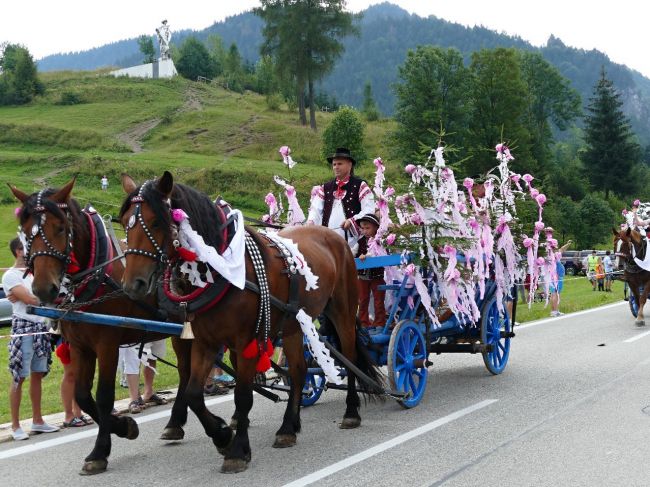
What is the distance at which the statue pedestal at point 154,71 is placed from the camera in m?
99.4

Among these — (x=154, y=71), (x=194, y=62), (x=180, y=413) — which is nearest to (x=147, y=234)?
(x=180, y=413)

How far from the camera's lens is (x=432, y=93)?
56.9m

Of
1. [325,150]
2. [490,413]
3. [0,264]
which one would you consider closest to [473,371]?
[490,413]

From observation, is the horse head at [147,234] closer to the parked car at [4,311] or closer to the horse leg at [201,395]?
Result: the horse leg at [201,395]

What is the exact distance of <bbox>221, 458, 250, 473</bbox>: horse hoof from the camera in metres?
5.66

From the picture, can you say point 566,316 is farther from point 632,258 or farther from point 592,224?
point 592,224

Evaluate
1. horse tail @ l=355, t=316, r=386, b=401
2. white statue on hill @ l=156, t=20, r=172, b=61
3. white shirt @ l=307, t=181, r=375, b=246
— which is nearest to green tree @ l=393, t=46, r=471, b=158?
white statue on hill @ l=156, t=20, r=172, b=61

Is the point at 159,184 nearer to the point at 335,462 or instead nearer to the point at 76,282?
the point at 76,282

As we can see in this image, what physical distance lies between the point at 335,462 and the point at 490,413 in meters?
2.13

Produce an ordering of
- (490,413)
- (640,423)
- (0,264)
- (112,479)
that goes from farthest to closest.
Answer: (0,264), (490,413), (640,423), (112,479)

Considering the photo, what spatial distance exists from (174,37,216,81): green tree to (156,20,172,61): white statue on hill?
26.7 feet

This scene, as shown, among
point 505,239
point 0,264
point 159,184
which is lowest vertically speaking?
point 0,264

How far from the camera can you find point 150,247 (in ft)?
17.2

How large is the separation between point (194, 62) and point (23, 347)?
107 meters
